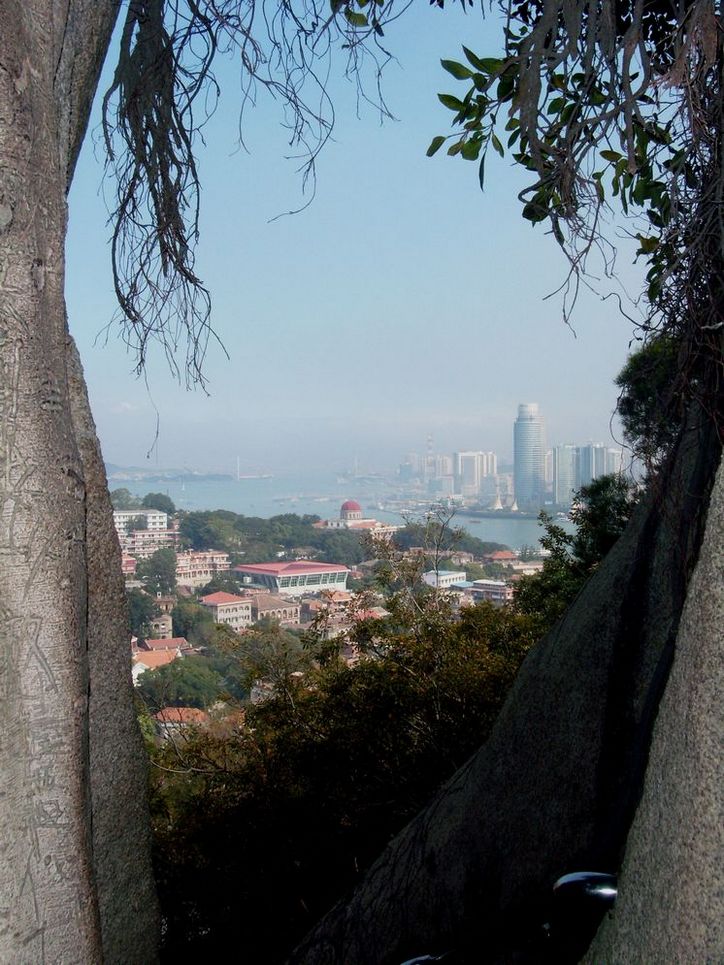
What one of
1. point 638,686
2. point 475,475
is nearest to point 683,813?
point 638,686

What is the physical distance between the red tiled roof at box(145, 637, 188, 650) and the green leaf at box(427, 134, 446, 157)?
16.1m

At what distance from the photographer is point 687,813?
67.6 inches

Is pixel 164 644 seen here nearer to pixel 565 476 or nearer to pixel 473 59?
pixel 565 476

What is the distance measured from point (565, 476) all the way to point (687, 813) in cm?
1312

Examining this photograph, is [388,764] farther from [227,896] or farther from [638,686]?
[638,686]

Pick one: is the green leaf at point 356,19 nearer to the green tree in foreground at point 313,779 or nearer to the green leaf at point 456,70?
the green leaf at point 456,70

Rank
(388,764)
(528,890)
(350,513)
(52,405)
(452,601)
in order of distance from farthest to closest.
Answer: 1. (350,513)
2. (452,601)
3. (388,764)
4. (528,890)
5. (52,405)

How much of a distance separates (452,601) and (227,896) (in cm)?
423

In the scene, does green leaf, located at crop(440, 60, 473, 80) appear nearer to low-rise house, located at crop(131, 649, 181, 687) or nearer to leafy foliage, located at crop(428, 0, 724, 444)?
leafy foliage, located at crop(428, 0, 724, 444)

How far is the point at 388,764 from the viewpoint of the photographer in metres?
7.03

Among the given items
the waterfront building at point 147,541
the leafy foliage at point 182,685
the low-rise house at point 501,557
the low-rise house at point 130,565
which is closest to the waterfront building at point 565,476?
the leafy foliage at point 182,685

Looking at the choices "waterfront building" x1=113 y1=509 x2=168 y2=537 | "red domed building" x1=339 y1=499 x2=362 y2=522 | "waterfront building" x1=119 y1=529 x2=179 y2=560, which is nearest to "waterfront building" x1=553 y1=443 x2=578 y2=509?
"red domed building" x1=339 y1=499 x2=362 y2=522

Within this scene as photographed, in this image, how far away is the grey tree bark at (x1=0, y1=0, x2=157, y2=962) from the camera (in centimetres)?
216

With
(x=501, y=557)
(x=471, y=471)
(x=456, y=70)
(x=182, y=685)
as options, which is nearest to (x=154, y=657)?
(x=182, y=685)
